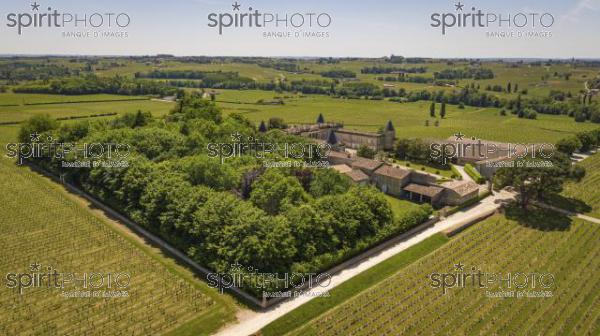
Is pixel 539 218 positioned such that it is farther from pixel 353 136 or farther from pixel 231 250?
pixel 353 136

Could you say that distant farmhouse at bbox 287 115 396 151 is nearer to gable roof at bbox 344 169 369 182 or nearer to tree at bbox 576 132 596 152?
gable roof at bbox 344 169 369 182

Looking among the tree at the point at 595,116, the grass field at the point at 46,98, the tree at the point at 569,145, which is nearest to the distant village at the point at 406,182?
the tree at the point at 569,145

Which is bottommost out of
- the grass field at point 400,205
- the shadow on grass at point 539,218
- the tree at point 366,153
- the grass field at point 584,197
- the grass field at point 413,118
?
the shadow on grass at point 539,218

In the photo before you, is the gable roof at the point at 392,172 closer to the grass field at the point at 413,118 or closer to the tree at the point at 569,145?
the tree at the point at 569,145

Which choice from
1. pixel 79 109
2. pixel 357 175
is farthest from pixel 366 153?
pixel 79 109

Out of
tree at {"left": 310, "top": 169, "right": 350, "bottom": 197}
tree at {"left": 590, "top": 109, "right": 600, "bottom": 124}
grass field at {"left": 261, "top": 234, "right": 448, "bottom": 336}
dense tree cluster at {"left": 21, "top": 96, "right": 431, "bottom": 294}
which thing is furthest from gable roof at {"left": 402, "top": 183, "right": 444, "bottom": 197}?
tree at {"left": 590, "top": 109, "right": 600, "bottom": 124}

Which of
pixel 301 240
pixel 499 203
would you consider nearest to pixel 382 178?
pixel 499 203
